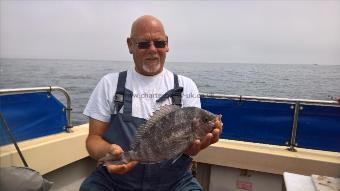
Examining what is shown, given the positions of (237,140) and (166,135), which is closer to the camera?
(166,135)

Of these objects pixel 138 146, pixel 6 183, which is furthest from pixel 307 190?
pixel 6 183

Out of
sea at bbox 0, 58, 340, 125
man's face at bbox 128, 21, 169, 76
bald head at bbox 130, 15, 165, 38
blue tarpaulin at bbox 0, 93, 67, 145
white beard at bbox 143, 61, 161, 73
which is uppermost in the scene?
bald head at bbox 130, 15, 165, 38

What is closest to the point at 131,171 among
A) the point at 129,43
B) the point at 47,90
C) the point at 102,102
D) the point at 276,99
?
the point at 102,102

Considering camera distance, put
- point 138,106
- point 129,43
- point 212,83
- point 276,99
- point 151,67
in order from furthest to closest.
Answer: point 212,83 < point 276,99 < point 129,43 < point 151,67 < point 138,106

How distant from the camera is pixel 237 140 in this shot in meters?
4.96

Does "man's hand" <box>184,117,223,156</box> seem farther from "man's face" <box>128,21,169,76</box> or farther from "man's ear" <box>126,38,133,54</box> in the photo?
"man's ear" <box>126,38,133,54</box>

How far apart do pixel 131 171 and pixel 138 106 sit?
0.61 meters

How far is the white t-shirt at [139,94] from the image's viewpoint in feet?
10.7

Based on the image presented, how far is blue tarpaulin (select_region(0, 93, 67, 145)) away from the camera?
3893 millimetres

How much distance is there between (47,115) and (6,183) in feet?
5.73

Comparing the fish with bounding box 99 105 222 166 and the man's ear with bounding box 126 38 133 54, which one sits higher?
the man's ear with bounding box 126 38 133 54

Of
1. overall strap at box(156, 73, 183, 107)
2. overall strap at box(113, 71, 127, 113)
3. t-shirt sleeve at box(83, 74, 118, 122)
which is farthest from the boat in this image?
overall strap at box(156, 73, 183, 107)

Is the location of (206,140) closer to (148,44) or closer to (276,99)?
(148,44)

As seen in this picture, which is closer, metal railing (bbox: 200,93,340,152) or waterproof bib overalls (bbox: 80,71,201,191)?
waterproof bib overalls (bbox: 80,71,201,191)
